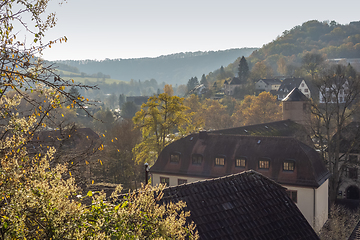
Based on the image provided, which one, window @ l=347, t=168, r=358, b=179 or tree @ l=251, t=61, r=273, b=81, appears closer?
window @ l=347, t=168, r=358, b=179

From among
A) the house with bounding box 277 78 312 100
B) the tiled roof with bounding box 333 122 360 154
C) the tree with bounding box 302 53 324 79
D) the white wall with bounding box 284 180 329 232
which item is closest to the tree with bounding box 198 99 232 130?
the tiled roof with bounding box 333 122 360 154

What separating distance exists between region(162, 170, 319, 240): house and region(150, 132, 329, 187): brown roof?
15.8 metres

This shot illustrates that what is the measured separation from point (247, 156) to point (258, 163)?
3.67ft

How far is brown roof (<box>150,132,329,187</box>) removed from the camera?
2841 centimetres

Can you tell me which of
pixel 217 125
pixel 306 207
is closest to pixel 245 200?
pixel 306 207

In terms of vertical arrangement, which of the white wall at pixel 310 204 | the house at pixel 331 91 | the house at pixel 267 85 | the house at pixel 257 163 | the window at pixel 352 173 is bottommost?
the window at pixel 352 173

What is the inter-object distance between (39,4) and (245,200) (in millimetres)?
8411

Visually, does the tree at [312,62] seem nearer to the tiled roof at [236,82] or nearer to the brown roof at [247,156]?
the tiled roof at [236,82]

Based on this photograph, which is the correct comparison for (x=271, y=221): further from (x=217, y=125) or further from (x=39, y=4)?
(x=217, y=125)

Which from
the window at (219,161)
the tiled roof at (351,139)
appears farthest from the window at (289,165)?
the tiled roof at (351,139)

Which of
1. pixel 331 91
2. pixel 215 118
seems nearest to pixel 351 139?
pixel 331 91

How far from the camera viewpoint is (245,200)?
39.8 feet

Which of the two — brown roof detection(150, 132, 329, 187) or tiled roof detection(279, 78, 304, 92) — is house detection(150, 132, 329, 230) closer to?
brown roof detection(150, 132, 329, 187)

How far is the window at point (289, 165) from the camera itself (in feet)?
94.3
